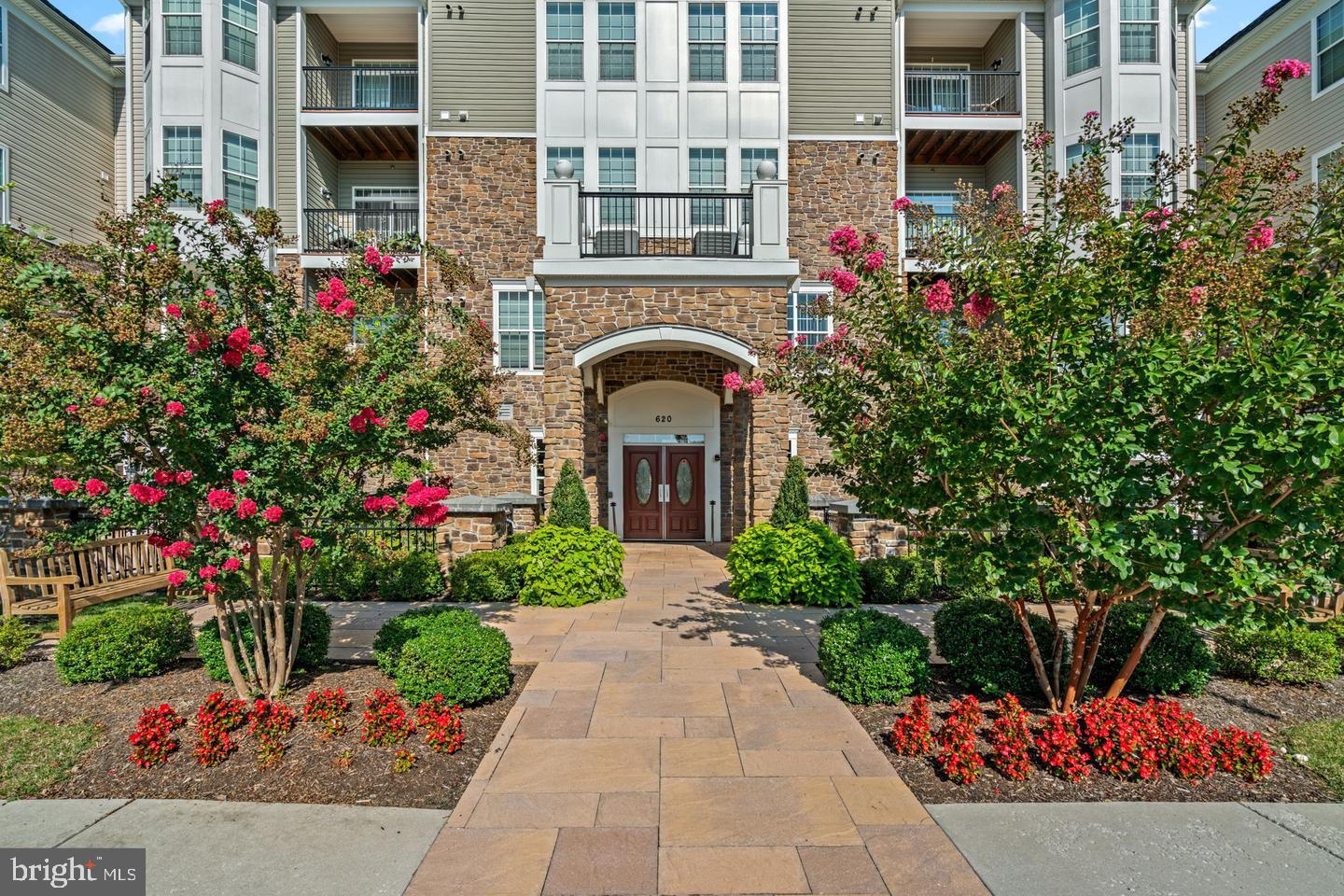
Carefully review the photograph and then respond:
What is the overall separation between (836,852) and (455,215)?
14265mm

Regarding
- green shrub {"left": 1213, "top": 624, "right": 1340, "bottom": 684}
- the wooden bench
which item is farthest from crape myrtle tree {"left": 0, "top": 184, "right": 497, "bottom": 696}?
green shrub {"left": 1213, "top": 624, "right": 1340, "bottom": 684}

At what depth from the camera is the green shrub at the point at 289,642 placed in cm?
484

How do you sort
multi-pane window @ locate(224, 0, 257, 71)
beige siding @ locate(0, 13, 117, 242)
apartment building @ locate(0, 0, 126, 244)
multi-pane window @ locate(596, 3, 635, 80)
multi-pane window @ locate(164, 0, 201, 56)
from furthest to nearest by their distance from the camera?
multi-pane window @ locate(596, 3, 635, 80), multi-pane window @ locate(224, 0, 257, 71), multi-pane window @ locate(164, 0, 201, 56), beige siding @ locate(0, 13, 117, 242), apartment building @ locate(0, 0, 126, 244)

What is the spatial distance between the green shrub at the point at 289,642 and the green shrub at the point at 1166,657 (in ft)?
19.2

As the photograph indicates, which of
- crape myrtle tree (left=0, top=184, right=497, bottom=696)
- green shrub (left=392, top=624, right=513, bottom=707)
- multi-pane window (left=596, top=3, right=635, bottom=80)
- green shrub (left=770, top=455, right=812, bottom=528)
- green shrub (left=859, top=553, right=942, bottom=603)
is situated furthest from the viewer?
multi-pane window (left=596, top=3, right=635, bottom=80)

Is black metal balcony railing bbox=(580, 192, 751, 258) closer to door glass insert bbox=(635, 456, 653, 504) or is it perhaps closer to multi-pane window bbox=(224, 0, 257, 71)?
door glass insert bbox=(635, 456, 653, 504)

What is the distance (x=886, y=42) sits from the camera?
14.6 m

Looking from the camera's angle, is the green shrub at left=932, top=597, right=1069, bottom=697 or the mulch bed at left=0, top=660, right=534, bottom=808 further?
the green shrub at left=932, top=597, right=1069, bottom=697

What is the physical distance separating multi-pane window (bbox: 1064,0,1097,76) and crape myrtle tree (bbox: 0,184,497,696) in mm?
15545

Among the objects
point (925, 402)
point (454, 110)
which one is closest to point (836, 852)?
point (925, 402)

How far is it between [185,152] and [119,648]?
494 inches

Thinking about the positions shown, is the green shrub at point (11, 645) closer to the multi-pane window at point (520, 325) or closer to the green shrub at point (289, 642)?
the green shrub at point (289, 642)

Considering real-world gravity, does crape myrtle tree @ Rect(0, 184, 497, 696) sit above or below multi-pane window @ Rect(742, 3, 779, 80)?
below

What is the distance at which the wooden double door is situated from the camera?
47.4 feet
